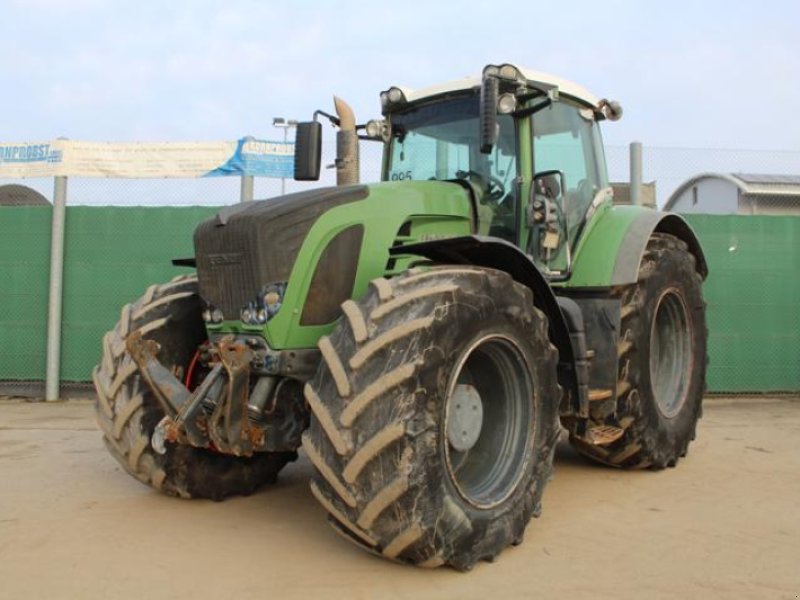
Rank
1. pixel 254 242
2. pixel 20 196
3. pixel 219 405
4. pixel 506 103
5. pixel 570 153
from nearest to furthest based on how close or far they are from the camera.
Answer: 1. pixel 219 405
2. pixel 254 242
3. pixel 506 103
4. pixel 570 153
5. pixel 20 196

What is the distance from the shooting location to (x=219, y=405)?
360 centimetres

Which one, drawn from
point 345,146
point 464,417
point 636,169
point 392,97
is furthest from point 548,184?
point 636,169

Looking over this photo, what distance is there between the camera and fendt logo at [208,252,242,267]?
387cm

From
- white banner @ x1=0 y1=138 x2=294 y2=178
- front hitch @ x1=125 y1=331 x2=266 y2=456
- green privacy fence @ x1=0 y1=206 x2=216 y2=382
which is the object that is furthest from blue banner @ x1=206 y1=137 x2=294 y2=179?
front hitch @ x1=125 y1=331 x2=266 y2=456

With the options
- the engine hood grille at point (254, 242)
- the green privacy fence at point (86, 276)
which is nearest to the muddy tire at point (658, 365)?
the engine hood grille at point (254, 242)

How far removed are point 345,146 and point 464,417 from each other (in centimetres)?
211

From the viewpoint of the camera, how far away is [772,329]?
349 inches

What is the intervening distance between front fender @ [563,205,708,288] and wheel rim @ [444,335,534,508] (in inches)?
52.8

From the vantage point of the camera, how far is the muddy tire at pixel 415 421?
3125mm

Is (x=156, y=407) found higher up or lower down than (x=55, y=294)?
lower down

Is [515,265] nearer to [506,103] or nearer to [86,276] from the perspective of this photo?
[506,103]

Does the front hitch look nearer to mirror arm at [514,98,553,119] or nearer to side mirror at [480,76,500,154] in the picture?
side mirror at [480,76,500,154]

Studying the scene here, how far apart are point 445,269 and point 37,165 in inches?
283

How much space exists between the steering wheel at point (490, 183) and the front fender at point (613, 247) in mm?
736
